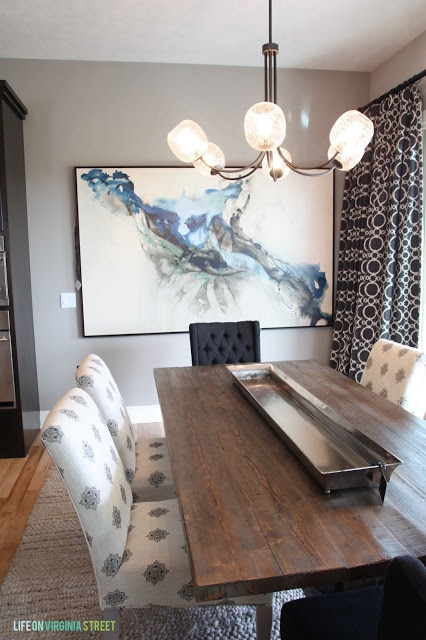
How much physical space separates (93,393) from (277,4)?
2.39m

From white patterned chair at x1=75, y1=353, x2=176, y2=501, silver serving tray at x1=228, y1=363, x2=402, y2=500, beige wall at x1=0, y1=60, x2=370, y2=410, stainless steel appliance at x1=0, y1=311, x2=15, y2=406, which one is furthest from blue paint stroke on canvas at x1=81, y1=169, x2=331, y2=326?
white patterned chair at x1=75, y1=353, x2=176, y2=501

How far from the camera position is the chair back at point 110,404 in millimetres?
1843

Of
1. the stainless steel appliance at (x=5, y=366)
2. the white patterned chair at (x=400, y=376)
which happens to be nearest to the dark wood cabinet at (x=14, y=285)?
the stainless steel appliance at (x=5, y=366)

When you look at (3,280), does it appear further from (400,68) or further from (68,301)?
(400,68)

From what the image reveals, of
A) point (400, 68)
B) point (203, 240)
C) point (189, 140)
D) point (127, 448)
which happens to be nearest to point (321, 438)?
point (127, 448)

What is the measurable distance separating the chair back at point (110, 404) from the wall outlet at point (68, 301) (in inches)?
56.8

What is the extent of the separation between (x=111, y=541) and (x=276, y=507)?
512 millimetres

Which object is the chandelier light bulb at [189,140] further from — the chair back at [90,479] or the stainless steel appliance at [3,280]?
the stainless steel appliance at [3,280]

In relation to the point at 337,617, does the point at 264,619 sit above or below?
below

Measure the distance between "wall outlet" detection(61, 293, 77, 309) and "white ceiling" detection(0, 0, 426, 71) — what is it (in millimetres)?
1716

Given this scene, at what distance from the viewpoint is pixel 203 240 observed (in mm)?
3514

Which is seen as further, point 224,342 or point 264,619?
point 224,342

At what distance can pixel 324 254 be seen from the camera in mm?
3693

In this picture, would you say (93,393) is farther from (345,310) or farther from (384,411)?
(345,310)
